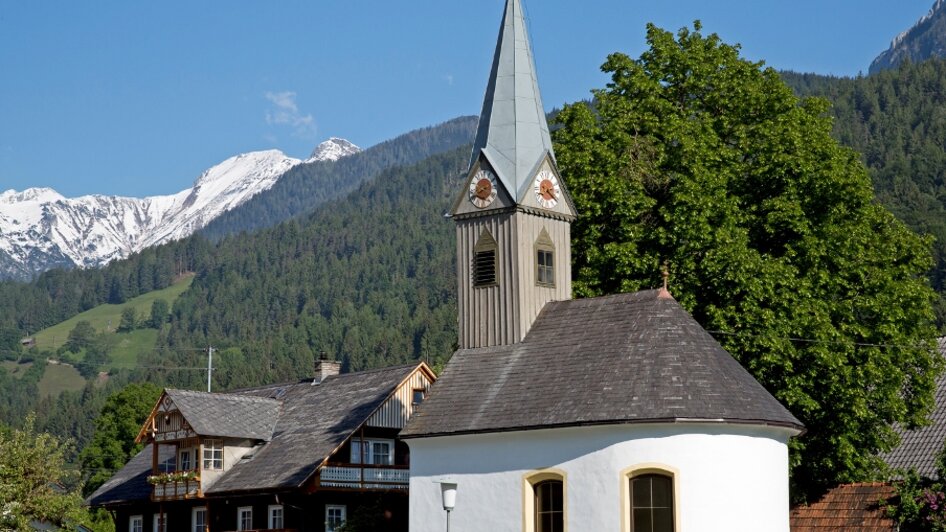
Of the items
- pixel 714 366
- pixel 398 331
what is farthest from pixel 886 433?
pixel 398 331

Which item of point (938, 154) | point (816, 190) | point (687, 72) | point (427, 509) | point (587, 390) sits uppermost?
point (938, 154)

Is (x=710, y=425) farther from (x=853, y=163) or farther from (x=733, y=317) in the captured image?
(x=853, y=163)

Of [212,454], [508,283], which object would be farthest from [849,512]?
[212,454]

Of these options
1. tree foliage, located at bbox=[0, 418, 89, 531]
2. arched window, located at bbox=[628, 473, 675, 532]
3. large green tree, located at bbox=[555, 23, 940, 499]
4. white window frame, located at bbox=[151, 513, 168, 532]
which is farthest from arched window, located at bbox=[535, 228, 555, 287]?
white window frame, located at bbox=[151, 513, 168, 532]

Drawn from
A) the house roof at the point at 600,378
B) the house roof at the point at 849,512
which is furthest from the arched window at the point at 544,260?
the house roof at the point at 849,512

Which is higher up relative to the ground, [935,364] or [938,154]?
[938,154]

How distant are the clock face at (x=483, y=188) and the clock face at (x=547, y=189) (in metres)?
1.21

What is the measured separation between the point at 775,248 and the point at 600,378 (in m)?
10.7

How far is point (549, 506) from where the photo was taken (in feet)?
117

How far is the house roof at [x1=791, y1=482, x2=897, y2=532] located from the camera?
130 feet

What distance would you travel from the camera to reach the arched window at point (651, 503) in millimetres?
33938

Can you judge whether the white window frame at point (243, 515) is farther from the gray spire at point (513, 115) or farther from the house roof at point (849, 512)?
the house roof at point (849, 512)

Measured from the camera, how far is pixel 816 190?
43062 millimetres

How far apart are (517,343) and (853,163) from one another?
1342 centimetres
